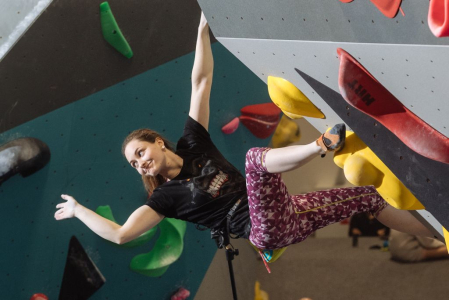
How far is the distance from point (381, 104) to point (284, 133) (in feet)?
4.82

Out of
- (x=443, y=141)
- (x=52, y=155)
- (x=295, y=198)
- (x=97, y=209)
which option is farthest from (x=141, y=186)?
(x=443, y=141)

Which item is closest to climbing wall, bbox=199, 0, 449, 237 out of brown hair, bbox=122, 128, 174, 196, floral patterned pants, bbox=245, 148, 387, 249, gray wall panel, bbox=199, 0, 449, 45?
gray wall panel, bbox=199, 0, 449, 45

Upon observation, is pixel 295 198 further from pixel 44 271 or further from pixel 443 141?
pixel 44 271

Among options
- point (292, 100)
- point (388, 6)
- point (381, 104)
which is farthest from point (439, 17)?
point (292, 100)

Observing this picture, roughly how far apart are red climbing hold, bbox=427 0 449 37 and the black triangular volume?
71.4 inches

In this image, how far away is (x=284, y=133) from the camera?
9.32 feet

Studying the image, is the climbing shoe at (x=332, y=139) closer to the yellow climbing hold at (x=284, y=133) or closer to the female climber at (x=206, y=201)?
the female climber at (x=206, y=201)

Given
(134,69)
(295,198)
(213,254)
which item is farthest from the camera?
(213,254)

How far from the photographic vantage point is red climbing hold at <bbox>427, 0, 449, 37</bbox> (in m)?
0.99

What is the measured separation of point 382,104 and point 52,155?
145 centimetres

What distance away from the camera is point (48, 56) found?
2.35 metres

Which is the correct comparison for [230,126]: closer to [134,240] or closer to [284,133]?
[284,133]

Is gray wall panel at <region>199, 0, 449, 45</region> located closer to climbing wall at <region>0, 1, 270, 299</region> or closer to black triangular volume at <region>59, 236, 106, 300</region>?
climbing wall at <region>0, 1, 270, 299</region>

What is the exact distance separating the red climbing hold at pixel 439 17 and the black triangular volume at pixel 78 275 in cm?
181
